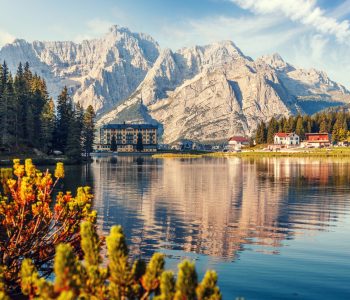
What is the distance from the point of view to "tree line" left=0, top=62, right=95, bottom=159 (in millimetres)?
128250

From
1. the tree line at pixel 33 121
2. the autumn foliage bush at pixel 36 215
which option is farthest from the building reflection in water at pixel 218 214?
the tree line at pixel 33 121

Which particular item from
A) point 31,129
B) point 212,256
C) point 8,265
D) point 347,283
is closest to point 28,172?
point 8,265

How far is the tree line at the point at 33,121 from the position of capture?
12825cm

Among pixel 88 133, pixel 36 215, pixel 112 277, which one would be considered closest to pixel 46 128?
pixel 88 133

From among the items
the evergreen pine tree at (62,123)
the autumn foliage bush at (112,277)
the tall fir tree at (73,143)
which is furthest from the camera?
the evergreen pine tree at (62,123)

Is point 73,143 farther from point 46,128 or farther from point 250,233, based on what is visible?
point 250,233

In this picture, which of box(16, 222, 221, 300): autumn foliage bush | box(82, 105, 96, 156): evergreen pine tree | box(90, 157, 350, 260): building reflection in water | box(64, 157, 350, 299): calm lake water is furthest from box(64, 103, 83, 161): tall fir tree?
box(16, 222, 221, 300): autumn foliage bush

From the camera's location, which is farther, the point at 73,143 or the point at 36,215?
the point at 73,143

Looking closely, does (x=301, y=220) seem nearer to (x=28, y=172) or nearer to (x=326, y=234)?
(x=326, y=234)

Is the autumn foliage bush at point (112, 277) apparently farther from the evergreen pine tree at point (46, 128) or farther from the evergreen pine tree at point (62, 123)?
the evergreen pine tree at point (62, 123)

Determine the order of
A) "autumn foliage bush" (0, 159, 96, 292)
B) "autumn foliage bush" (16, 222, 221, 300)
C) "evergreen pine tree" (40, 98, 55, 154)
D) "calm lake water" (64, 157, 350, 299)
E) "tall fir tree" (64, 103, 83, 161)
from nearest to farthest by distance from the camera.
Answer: "autumn foliage bush" (16, 222, 221, 300) < "autumn foliage bush" (0, 159, 96, 292) < "calm lake water" (64, 157, 350, 299) < "evergreen pine tree" (40, 98, 55, 154) < "tall fir tree" (64, 103, 83, 161)

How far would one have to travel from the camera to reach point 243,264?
1030 inches

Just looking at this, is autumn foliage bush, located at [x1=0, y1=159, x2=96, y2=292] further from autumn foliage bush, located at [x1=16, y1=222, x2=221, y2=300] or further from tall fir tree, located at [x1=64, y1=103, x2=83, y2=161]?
tall fir tree, located at [x1=64, y1=103, x2=83, y2=161]

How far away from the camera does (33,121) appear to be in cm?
14350
